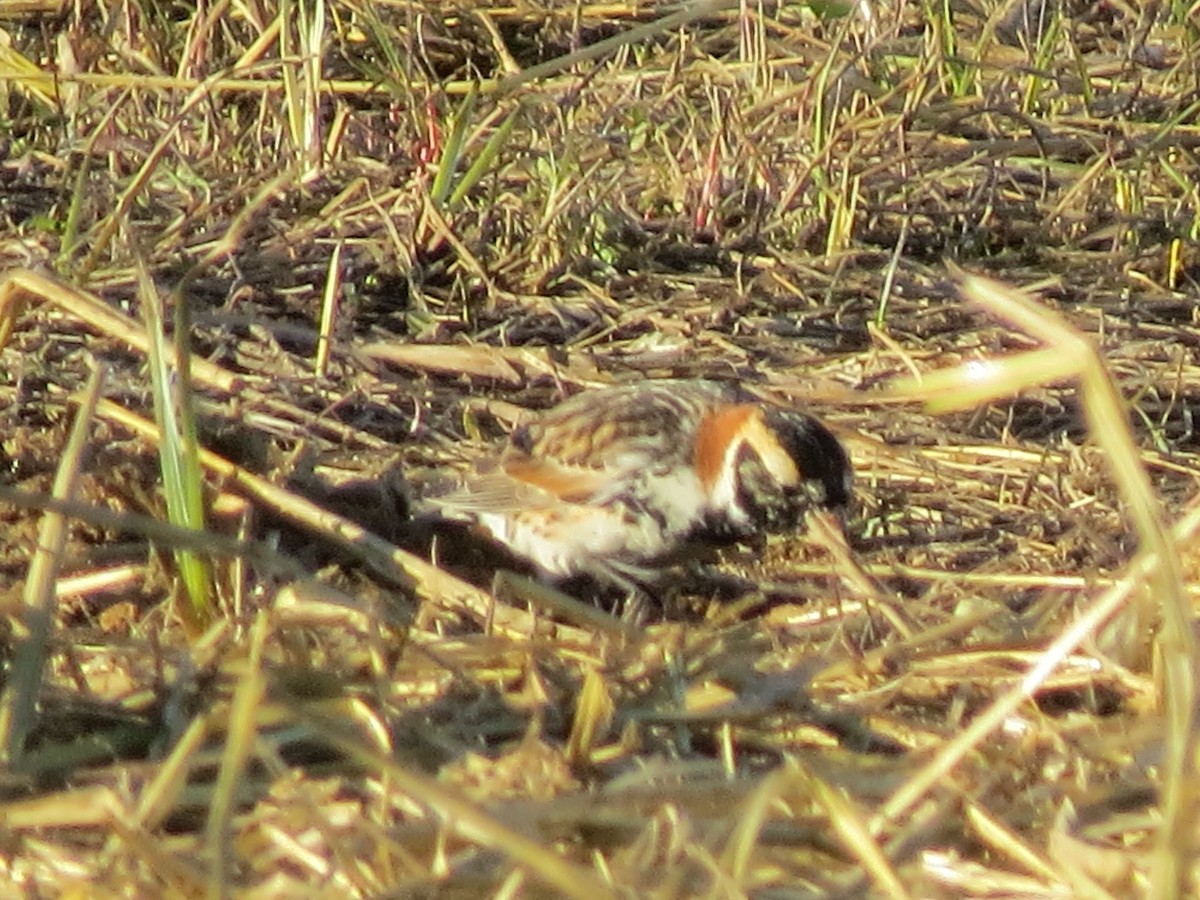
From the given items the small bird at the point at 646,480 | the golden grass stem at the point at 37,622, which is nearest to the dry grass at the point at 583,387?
the golden grass stem at the point at 37,622

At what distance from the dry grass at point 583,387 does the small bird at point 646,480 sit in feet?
0.42

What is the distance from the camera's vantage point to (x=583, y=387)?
19.2 ft

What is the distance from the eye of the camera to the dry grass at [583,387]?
312cm

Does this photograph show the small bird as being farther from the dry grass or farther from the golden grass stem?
the golden grass stem

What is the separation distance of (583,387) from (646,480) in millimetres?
857

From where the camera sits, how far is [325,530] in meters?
4.54

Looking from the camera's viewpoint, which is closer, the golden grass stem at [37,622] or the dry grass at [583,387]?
the dry grass at [583,387]

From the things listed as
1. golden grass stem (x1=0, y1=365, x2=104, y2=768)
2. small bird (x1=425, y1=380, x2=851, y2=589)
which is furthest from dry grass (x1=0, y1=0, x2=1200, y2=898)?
small bird (x1=425, y1=380, x2=851, y2=589)

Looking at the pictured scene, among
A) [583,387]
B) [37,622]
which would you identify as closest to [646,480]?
[583,387]

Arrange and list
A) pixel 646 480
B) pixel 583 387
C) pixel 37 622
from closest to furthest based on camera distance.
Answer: pixel 37 622
pixel 646 480
pixel 583 387

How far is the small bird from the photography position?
476cm

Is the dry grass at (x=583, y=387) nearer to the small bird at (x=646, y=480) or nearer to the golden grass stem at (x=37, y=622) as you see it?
the golden grass stem at (x=37, y=622)

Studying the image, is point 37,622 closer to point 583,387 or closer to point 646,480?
point 646,480

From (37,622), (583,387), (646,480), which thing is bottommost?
(583,387)
